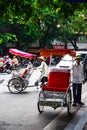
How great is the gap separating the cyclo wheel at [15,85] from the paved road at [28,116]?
225cm

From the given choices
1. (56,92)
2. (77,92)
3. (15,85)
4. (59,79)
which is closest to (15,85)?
(15,85)

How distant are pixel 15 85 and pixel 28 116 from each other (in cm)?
615

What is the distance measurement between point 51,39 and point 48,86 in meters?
43.6

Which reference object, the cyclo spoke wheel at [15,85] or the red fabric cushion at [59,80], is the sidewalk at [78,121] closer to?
the red fabric cushion at [59,80]

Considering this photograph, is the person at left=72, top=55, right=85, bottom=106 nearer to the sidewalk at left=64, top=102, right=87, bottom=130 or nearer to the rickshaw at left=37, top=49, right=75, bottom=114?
the rickshaw at left=37, top=49, right=75, bottom=114

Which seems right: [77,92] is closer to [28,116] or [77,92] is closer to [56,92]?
[56,92]

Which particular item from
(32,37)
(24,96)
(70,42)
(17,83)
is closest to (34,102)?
(24,96)

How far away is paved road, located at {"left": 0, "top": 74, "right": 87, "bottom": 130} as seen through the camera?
1052cm

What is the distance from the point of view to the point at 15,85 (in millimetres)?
18062

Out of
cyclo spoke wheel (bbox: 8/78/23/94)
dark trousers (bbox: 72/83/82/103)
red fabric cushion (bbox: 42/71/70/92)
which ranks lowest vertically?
cyclo spoke wheel (bbox: 8/78/23/94)

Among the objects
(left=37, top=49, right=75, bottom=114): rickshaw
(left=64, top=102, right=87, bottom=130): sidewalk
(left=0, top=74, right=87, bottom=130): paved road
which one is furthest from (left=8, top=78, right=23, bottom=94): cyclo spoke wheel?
(left=64, top=102, right=87, bottom=130): sidewalk

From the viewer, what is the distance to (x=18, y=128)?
1017 cm

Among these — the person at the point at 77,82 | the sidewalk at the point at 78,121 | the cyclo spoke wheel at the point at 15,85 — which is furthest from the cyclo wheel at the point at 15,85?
the sidewalk at the point at 78,121

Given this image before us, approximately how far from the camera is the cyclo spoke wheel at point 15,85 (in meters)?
18.0
